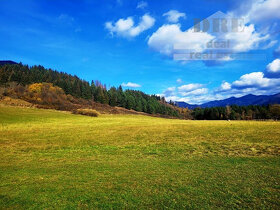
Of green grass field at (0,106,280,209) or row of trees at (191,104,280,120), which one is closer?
green grass field at (0,106,280,209)

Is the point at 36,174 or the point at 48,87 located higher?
the point at 48,87

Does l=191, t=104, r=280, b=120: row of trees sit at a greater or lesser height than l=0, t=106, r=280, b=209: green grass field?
greater

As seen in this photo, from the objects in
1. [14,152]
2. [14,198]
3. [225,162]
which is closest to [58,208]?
[14,198]

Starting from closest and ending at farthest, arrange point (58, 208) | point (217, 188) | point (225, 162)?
point (58, 208) → point (217, 188) → point (225, 162)

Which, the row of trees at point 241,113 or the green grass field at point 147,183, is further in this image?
the row of trees at point 241,113

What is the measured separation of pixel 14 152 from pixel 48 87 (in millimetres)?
118651

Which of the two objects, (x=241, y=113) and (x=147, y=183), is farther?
(x=241, y=113)

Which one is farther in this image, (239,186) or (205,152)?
(205,152)

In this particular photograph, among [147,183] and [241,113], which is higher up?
[241,113]

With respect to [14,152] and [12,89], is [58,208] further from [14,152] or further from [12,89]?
[12,89]

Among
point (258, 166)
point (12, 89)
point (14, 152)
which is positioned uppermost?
point (12, 89)

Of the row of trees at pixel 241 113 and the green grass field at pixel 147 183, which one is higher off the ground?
A: the row of trees at pixel 241 113

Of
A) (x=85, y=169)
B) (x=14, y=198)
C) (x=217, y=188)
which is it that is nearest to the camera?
(x=14, y=198)

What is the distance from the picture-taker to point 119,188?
8.11 m
